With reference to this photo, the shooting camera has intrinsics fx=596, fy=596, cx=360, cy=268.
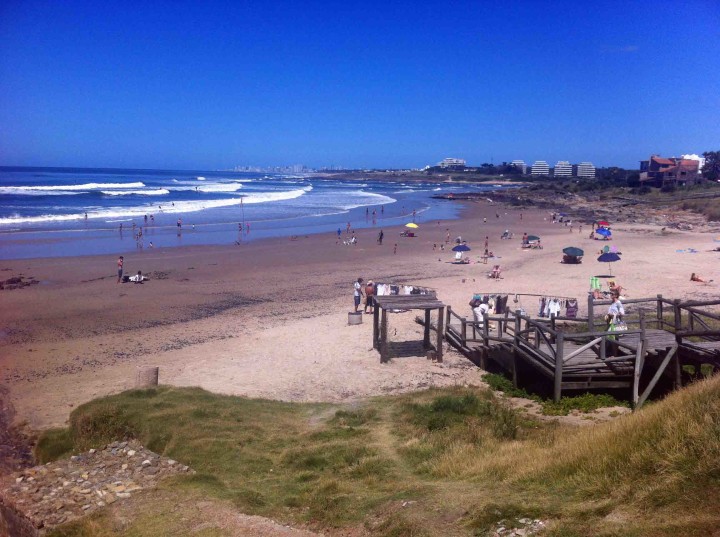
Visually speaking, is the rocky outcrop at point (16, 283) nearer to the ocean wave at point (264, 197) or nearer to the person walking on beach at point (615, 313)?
the person walking on beach at point (615, 313)

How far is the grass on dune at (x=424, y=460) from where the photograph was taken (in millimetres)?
5422

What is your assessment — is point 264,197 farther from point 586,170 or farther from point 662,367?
point 586,170

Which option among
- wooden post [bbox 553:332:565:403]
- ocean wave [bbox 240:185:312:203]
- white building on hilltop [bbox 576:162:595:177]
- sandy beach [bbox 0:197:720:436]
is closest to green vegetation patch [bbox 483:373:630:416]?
wooden post [bbox 553:332:565:403]

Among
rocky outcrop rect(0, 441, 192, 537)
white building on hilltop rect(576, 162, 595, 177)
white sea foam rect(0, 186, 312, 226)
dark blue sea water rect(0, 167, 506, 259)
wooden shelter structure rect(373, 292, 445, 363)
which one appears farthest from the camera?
white building on hilltop rect(576, 162, 595, 177)

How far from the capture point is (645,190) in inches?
3095

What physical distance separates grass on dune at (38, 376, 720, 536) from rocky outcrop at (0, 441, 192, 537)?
33 centimetres

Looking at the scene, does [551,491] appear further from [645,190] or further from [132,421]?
[645,190]

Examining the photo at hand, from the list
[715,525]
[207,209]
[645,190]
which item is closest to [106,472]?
[715,525]

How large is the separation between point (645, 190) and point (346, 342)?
74.3 meters

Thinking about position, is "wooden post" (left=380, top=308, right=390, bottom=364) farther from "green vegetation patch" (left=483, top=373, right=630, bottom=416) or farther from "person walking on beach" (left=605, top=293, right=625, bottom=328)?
"person walking on beach" (left=605, top=293, right=625, bottom=328)

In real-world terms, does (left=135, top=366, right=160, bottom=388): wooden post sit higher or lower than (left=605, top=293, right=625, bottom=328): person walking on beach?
lower

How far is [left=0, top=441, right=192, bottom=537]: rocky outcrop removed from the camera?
643 cm

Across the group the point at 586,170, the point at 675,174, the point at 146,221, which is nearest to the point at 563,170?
the point at 586,170

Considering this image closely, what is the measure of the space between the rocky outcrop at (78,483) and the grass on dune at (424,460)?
331 mm
